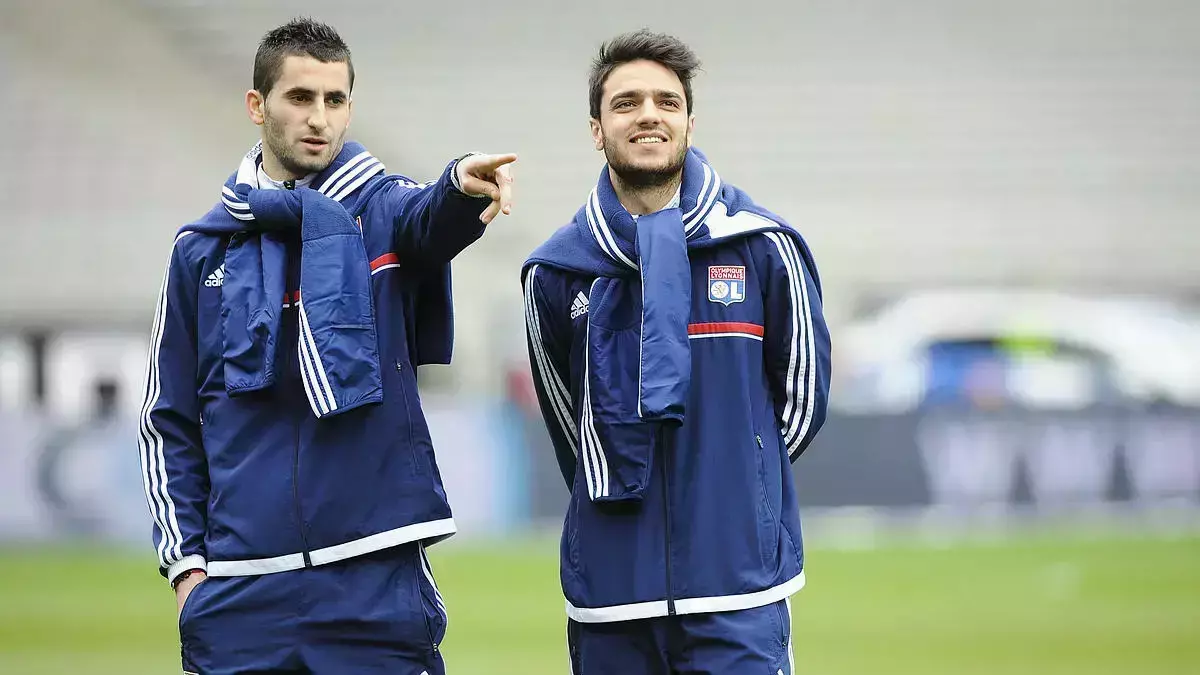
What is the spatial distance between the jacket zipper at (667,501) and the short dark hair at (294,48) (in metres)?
1.04

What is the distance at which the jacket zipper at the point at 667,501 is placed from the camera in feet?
11.3

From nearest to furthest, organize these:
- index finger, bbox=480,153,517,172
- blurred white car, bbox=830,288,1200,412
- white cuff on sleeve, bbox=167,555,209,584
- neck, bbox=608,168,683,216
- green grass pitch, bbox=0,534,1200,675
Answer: index finger, bbox=480,153,517,172
white cuff on sleeve, bbox=167,555,209,584
neck, bbox=608,168,683,216
green grass pitch, bbox=0,534,1200,675
blurred white car, bbox=830,288,1200,412

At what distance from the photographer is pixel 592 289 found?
3617 mm

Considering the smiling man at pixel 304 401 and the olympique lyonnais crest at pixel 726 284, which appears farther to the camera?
the olympique lyonnais crest at pixel 726 284

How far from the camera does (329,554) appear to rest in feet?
10.9

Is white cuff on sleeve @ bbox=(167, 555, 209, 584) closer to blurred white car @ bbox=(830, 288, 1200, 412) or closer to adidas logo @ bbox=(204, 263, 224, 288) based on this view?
adidas logo @ bbox=(204, 263, 224, 288)

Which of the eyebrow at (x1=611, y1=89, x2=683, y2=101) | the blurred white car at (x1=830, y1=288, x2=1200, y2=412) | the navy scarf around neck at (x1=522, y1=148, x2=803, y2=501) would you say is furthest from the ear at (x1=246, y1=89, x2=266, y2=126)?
the blurred white car at (x1=830, y1=288, x2=1200, y2=412)

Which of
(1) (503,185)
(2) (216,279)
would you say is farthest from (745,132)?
(1) (503,185)

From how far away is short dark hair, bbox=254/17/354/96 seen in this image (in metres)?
3.44

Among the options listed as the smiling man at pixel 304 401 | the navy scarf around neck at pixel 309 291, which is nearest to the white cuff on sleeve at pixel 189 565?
the smiling man at pixel 304 401

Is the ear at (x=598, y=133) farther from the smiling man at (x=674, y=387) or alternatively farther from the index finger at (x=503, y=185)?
the index finger at (x=503, y=185)

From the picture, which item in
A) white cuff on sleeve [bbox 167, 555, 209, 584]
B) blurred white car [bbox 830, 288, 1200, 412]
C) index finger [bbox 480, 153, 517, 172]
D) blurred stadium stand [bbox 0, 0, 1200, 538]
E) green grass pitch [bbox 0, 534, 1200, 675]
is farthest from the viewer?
blurred stadium stand [bbox 0, 0, 1200, 538]

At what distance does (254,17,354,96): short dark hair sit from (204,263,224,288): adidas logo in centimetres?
40

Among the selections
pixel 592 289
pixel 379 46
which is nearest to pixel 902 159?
pixel 379 46
